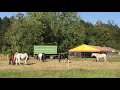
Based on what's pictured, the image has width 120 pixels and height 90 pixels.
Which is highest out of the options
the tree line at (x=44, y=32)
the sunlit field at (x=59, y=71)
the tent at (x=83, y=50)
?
the tree line at (x=44, y=32)

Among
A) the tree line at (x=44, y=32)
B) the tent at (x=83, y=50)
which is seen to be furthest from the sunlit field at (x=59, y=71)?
the tent at (x=83, y=50)

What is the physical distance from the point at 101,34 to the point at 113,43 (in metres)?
5.28

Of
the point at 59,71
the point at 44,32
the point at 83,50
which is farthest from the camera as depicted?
the point at 44,32

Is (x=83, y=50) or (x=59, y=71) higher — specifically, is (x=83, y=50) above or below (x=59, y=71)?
above

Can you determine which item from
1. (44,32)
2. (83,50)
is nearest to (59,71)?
(83,50)

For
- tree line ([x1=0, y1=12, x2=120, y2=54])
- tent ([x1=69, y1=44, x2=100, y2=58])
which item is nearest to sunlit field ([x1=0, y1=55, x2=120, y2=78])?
tree line ([x1=0, y1=12, x2=120, y2=54])

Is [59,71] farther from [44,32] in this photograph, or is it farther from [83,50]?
[44,32]

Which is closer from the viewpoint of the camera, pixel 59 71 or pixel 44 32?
pixel 59 71

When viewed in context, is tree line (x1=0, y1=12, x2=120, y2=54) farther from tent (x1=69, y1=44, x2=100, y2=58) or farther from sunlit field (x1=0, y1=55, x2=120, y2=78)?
sunlit field (x1=0, y1=55, x2=120, y2=78)

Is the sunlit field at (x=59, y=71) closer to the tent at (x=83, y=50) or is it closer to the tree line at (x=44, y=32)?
the tree line at (x=44, y=32)

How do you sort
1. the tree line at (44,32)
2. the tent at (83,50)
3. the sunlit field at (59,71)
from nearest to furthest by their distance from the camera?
the sunlit field at (59,71)
the tree line at (44,32)
the tent at (83,50)

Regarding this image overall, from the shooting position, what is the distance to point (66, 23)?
71.2 m
